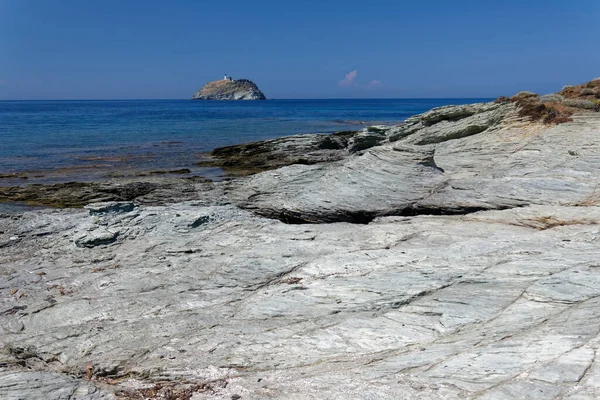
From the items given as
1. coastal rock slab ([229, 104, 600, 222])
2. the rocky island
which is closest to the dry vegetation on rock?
coastal rock slab ([229, 104, 600, 222])

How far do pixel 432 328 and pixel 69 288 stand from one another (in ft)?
31.1

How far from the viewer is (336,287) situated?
11.5 meters

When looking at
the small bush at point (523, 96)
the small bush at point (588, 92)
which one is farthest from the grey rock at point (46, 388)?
the small bush at point (588, 92)

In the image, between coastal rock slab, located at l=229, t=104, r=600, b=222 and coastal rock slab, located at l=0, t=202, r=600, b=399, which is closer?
coastal rock slab, located at l=0, t=202, r=600, b=399

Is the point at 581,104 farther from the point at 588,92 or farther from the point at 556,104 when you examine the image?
the point at 588,92

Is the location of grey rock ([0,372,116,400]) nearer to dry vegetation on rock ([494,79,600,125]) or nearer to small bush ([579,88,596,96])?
dry vegetation on rock ([494,79,600,125])

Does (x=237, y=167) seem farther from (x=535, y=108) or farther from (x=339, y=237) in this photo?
(x=339, y=237)

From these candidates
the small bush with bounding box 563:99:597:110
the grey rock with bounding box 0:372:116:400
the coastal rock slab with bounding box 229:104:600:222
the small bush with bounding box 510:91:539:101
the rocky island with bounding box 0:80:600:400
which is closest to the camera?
the rocky island with bounding box 0:80:600:400

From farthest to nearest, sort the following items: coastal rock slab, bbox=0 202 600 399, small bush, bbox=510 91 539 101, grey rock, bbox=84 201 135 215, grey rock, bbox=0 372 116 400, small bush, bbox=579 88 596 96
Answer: small bush, bbox=510 91 539 101 → small bush, bbox=579 88 596 96 → grey rock, bbox=84 201 135 215 → grey rock, bbox=0 372 116 400 → coastal rock slab, bbox=0 202 600 399

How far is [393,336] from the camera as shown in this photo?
9.59 m

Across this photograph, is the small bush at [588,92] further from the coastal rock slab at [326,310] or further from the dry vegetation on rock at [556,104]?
the coastal rock slab at [326,310]

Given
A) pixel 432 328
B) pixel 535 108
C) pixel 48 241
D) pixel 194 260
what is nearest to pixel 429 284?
pixel 432 328

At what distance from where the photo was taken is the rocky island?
8.38 metres

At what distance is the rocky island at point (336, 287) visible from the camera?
8375mm
